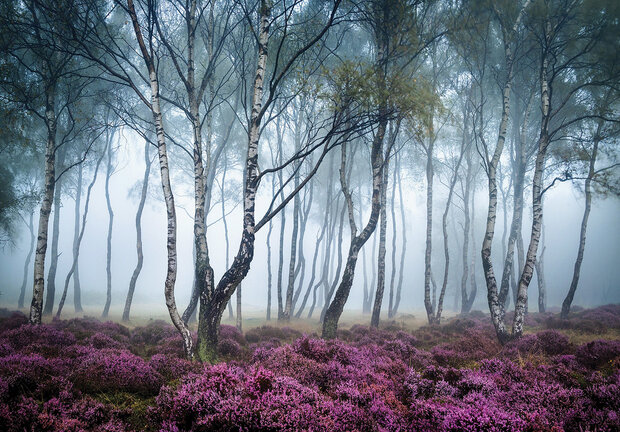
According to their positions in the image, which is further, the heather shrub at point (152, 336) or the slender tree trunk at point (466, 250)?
the slender tree trunk at point (466, 250)

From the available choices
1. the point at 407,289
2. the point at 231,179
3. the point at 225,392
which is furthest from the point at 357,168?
the point at 407,289

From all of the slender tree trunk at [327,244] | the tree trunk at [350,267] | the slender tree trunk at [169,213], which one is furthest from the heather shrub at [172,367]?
the slender tree trunk at [327,244]

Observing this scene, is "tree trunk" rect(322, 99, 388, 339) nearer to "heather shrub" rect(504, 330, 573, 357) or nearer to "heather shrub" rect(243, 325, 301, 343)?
"heather shrub" rect(243, 325, 301, 343)

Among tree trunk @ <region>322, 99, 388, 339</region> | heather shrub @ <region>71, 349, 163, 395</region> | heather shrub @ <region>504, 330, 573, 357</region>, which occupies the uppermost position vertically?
tree trunk @ <region>322, 99, 388, 339</region>

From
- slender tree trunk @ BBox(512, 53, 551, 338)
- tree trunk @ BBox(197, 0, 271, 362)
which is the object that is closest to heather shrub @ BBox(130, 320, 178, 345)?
tree trunk @ BBox(197, 0, 271, 362)

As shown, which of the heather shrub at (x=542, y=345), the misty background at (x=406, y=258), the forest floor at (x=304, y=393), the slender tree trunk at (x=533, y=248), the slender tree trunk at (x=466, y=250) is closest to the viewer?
the forest floor at (x=304, y=393)

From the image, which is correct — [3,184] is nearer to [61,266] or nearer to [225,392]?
[225,392]

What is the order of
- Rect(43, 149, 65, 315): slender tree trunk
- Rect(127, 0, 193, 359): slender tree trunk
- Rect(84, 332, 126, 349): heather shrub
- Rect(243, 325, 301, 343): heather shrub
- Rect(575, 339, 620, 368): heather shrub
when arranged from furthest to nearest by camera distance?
Rect(43, 149, 65, 315): slender tree trunk, Rect(243, 325, 301, 343): heather shrub, Rect(84, 332, 126, 349): heather shrub, Rect(127, 0, 193, 359): slender tree trunk, Rect(575, 339, 620, 368): heather shrub

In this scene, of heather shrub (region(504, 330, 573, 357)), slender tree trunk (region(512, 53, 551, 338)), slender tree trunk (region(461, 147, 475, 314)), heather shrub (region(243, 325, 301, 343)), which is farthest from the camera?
slender tree trunk (region(461, 147, 475, 314))

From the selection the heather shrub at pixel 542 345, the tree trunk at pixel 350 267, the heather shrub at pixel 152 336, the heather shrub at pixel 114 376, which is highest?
the tree trunk at pixel 350 267

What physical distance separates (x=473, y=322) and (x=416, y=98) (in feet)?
40.2

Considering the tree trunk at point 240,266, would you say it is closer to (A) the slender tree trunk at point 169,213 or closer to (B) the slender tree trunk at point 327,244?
(A) the slender tree trunk at point 169,213

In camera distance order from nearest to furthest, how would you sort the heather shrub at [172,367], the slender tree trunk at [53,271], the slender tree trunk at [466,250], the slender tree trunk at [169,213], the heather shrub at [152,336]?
the heather shrub at [172,367]
the slender tree trunk at [169,213]
the heather shrub at [152,336]
the slender tree trunk at [53,271]
the slender tree trunk at [466,250]

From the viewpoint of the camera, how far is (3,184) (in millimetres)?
17281
